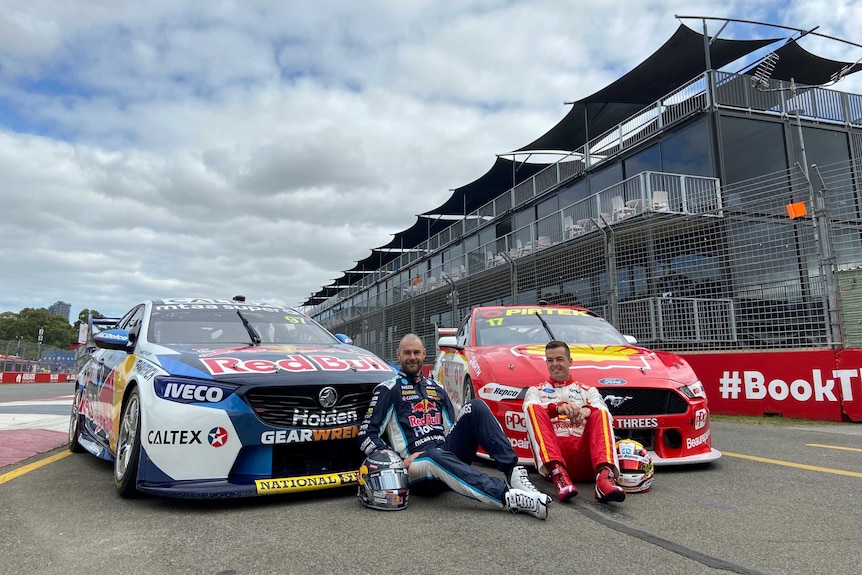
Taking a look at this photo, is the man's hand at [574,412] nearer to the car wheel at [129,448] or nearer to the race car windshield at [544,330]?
the race car windshield at [544,330]

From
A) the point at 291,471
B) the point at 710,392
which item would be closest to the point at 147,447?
the point at 291,471

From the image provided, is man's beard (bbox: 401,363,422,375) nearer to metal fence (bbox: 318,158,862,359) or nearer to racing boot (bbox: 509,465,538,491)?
racing boot (bbox: 509,465,538,491)

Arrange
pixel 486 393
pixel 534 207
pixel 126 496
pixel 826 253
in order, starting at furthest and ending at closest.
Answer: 1. pixel 534 207
2. pixel 826 253
3. pixel 486 393
4. pixel 126 496

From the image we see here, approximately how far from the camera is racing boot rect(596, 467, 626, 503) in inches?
125

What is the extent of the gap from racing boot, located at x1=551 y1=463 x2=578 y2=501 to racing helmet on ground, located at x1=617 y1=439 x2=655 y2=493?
0.39 metres

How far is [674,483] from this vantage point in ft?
12.9

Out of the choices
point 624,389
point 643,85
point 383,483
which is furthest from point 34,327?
point 624,389

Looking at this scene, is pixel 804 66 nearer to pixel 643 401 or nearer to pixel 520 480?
pixel 643 401

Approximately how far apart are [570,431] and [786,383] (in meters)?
5.60

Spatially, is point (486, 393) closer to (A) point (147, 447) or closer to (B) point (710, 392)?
(A) point (147, 447)

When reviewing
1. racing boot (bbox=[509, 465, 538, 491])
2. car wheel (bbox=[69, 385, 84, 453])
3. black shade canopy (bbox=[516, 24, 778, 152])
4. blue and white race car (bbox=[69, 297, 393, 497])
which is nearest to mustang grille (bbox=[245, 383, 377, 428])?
blue and white race car (bbox=[69, 297, 393, 497])

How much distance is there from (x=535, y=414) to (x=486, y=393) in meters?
0.89

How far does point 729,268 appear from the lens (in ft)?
28.9

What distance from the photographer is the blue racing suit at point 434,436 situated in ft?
10.6
